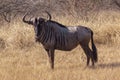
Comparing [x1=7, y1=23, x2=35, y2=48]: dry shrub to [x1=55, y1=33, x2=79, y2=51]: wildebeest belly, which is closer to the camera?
[x1=55, y1=33, x2=79, y2=51]: wildebeest belly

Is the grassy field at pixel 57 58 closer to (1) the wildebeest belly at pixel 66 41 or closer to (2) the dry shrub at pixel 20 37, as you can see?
(2) the dry shrub at pixel 20 37

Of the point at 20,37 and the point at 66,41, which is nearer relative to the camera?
the point at 66,41

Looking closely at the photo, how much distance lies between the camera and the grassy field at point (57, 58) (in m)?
8.34

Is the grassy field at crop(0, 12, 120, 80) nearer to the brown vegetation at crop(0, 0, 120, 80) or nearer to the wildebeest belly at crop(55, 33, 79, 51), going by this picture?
the brown vegetation at crop(0, 0, 120, 80)

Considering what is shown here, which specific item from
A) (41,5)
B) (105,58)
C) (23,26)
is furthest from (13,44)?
(41,5)

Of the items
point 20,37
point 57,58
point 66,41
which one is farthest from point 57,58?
point 20,37

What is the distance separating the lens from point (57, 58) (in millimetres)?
10781

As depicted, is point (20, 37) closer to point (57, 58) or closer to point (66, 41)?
point (57, 58)

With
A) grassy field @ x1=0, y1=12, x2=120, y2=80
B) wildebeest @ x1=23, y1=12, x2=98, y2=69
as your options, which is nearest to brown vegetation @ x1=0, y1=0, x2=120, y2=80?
grassy field @ x1=0, y1=12, x2=120, y2=80

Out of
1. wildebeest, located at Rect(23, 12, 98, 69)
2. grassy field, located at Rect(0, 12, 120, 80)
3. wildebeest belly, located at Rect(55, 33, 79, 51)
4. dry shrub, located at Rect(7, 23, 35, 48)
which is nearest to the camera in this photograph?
grassy field, located at Rect(0, 12, 120, 80)

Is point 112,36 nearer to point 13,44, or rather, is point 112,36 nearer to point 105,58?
point 105,58

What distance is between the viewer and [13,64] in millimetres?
10133

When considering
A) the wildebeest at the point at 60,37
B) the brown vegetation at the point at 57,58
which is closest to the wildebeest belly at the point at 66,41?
the wildebeest at the point at 60,37

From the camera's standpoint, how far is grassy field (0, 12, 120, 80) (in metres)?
8.34
